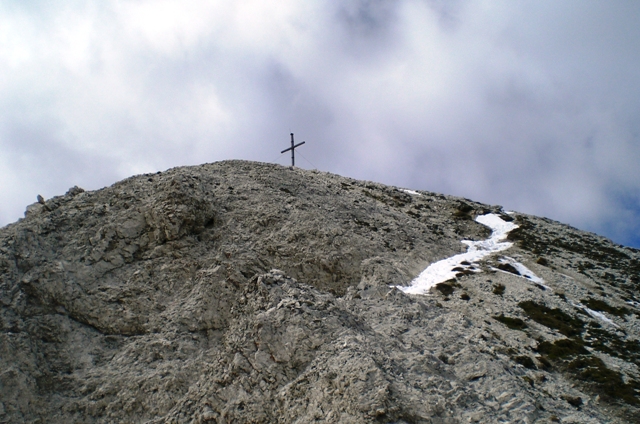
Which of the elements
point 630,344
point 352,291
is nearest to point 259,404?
point 352,291

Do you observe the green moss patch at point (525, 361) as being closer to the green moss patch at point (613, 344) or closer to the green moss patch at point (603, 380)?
the green moss patch at point (603, 380)

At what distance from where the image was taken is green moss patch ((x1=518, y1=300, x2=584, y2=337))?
93.7ft

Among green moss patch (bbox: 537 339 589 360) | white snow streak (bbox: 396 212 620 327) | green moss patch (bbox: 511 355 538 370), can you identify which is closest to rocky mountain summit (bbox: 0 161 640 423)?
green moss patch (bbox: 537 339 589 360)

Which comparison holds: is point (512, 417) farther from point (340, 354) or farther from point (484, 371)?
point (340, 354)

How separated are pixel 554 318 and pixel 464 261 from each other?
30.9ft

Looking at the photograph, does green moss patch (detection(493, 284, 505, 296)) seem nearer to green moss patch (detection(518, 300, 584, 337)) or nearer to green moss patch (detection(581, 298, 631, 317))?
green moss patch (detection(518, 300, 584, 337))

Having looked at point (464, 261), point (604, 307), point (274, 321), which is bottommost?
point (274, 321)

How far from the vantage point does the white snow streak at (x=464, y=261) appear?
3291 cm

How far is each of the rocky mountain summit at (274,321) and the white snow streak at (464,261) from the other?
75 cm

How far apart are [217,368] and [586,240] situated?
156 ft

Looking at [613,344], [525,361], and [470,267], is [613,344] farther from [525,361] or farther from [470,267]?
[470,267]

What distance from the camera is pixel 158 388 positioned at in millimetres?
20781

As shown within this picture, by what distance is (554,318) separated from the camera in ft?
96.9

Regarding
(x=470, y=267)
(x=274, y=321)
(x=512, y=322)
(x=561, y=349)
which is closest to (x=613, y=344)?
(x=561, y=349)
